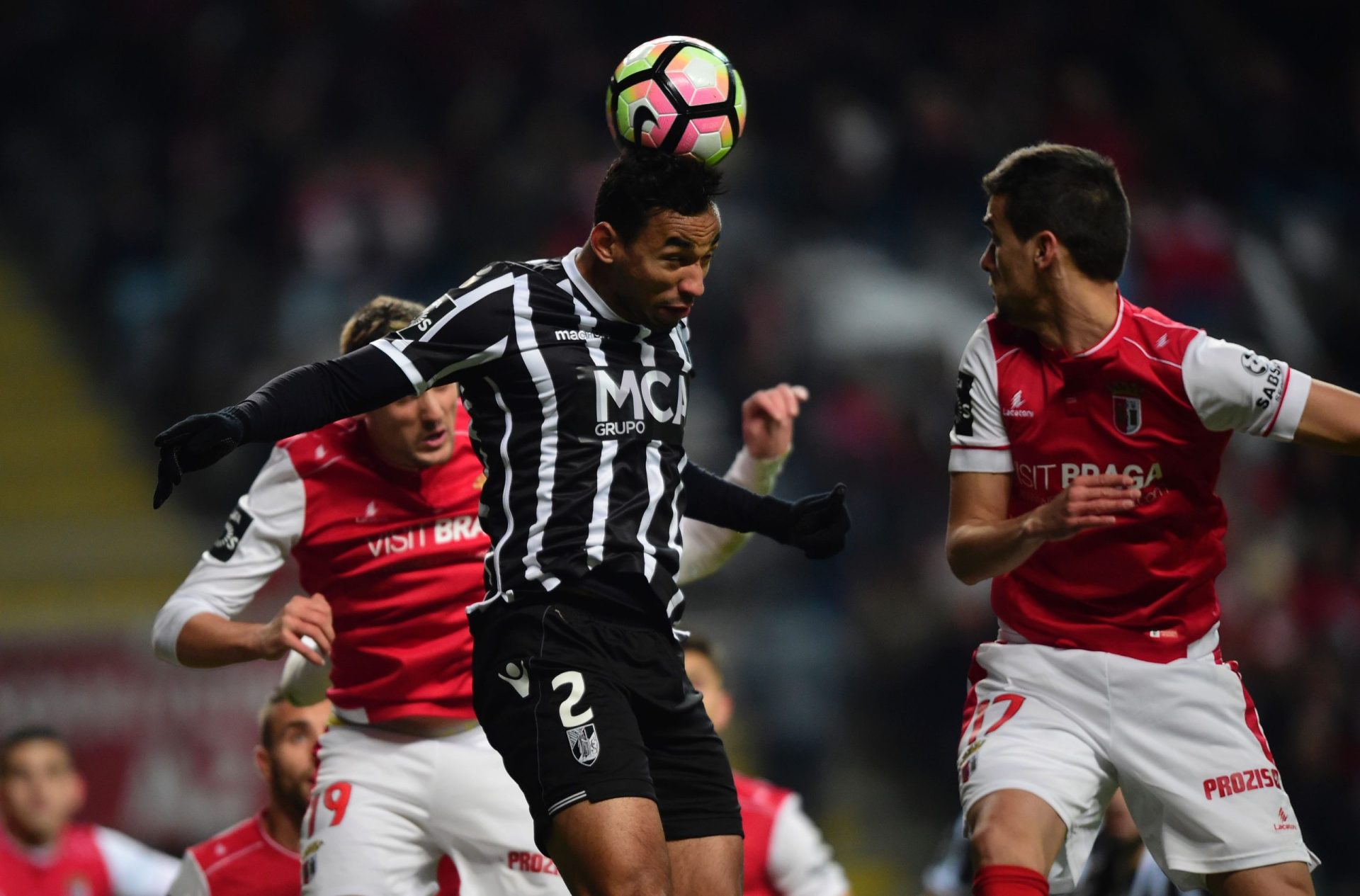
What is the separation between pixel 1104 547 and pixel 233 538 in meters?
2.38

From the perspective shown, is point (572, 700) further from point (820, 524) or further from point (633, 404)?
point (820, 524)

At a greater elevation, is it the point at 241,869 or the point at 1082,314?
the point at 1082,314

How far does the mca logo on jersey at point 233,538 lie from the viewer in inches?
171

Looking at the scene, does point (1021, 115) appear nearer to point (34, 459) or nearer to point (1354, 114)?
point (1354, 114)

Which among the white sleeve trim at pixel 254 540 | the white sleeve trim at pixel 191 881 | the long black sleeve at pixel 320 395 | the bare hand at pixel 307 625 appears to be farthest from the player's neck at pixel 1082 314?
the white sleeve trim at pixel 191 881

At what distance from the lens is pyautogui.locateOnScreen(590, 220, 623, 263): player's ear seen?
3.52 meters

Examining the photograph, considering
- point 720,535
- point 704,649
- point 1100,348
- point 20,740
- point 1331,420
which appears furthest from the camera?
point 20,740

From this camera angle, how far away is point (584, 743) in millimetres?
3189

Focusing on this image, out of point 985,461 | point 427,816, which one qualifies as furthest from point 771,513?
point 427,816

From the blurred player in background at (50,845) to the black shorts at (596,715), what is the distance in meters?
3.68

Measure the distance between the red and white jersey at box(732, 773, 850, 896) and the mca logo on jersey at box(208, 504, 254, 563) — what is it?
1.95m

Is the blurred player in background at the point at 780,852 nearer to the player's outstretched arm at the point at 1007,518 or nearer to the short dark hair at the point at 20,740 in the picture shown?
the player's outstretched arm at the point at 1007,518

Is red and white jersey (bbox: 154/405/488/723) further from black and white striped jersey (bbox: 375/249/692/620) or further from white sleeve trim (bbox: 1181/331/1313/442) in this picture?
white sleeve trim (bbox: 1181/331/1313/442)

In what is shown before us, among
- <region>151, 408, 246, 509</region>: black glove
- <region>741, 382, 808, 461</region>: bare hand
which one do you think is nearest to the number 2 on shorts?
<region>151, 408, 246, 509</region>: black glove
